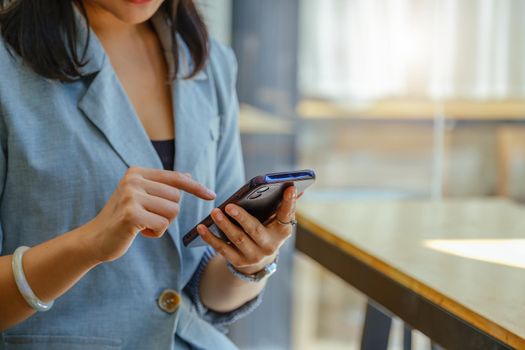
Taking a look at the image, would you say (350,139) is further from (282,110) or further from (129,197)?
(129,197)

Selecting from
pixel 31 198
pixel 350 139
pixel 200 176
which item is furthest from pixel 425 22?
pixel 31 198

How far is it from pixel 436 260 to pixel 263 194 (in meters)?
0.41

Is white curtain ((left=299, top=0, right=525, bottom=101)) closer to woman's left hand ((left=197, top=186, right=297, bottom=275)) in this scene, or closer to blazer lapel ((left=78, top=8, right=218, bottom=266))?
blazer lapel ((left=78, top=8, right=218, bottom=266))

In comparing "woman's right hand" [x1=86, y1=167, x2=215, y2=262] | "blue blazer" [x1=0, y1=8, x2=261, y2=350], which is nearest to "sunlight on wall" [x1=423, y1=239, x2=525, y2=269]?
"blue blazer" [x1=0, y1=8, x2=261, y2=350]

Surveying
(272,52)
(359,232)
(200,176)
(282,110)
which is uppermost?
(272,52)

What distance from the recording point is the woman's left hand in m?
1.12

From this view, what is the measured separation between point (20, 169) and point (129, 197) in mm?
250

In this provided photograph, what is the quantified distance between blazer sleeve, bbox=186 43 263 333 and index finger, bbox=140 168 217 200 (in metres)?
0.34

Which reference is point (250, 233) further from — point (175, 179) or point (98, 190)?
point (98, 190)

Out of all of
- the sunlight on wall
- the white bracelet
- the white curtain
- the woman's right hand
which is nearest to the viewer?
the woman's right hand

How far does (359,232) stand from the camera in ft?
5.32

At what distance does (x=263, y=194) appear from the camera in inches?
43.1

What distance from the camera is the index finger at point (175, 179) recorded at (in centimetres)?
109

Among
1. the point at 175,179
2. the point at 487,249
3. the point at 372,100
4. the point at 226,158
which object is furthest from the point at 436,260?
the point at 372,100
